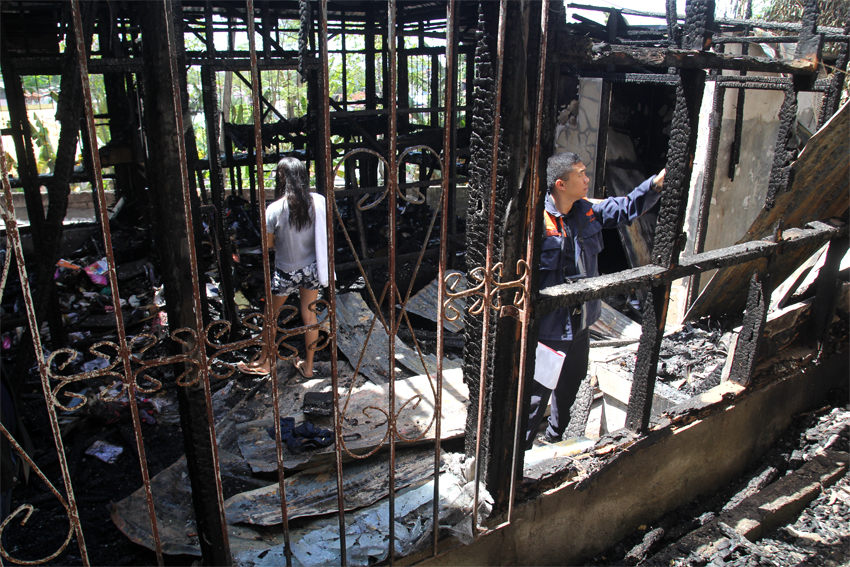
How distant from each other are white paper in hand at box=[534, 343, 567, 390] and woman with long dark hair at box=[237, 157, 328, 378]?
2.14 m

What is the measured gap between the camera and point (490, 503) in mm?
2293

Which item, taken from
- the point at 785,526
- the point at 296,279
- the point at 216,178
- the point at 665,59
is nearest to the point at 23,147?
the point at 216,178

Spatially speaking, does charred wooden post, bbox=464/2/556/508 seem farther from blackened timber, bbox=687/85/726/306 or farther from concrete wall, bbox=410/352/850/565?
blackened timber, bbox=687/85/726/306

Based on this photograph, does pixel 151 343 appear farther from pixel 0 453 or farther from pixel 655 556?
pixel 655 556

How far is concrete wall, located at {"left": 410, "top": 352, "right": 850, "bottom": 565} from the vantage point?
8.14 feet

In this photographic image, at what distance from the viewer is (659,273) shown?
8.24ft

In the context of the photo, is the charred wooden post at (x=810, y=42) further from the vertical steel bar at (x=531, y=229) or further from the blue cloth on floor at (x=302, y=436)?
the blue cloth on floor at (x=302, y=436)

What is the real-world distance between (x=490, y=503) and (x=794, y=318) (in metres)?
2.87

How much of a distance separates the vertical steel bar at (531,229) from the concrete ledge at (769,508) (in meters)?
1.20

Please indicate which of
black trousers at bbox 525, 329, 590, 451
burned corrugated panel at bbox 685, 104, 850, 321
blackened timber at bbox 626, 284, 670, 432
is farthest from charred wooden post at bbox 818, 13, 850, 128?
black trousers at bbox 525, 329, 590, 451

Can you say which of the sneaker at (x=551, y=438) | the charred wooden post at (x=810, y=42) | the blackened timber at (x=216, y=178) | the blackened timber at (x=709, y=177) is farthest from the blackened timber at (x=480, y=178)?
the blackened timber at (x=709, y=177)

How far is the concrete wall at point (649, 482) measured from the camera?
248 centimetres

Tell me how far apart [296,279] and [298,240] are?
350 mm

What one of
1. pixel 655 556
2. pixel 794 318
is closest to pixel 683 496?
pixel 655 556
